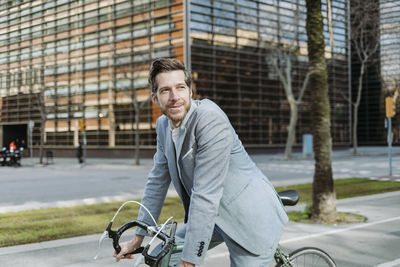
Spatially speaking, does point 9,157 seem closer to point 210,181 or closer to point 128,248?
point 128,248

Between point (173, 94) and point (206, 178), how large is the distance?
1.49 feet

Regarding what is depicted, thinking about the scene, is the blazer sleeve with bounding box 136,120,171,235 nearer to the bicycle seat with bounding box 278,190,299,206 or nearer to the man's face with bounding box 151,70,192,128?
the man's face with bounding box 151,70,192,128

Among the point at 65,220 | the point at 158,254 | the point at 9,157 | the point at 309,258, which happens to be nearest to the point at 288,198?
the point at 309,258

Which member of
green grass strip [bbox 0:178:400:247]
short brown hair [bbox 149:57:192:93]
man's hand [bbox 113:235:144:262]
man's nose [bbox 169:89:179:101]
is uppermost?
short brown hair [bbox 149:57:192:93]

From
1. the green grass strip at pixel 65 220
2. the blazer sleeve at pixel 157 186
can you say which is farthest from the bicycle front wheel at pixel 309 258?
the green grass strip at pixel 65 220

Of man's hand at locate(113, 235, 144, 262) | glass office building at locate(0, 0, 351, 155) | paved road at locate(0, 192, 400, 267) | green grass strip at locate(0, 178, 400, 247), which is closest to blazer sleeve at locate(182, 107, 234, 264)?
man's hand at locate(113, 235, 144, 262)

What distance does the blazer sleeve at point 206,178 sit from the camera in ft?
6.63

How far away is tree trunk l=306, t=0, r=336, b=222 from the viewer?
761 centimetres

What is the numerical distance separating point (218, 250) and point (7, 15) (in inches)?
1764

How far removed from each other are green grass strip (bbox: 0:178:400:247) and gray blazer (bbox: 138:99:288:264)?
475 cm

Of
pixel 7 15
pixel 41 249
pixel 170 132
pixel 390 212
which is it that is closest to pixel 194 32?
pixel 7 15

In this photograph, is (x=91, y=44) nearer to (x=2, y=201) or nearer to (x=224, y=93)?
(x=224, y=93)

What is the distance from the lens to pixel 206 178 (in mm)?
2059

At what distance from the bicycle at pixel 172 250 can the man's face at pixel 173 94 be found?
565 mm
